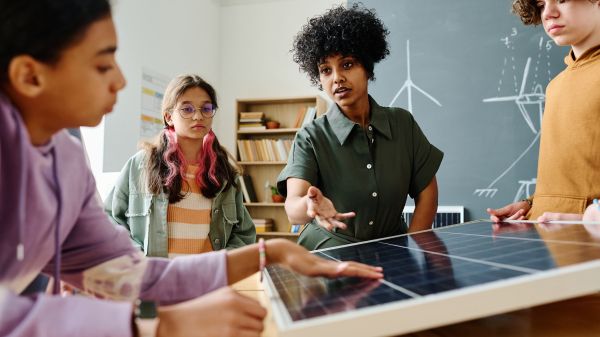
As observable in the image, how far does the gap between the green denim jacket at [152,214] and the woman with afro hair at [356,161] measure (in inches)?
23.8

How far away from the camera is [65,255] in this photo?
2.95ft

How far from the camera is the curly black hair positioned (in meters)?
2.04

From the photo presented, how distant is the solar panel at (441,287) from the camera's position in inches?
22.7

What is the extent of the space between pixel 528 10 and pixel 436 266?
4.51 feet

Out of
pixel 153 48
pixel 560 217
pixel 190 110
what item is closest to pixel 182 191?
pixel 190 110

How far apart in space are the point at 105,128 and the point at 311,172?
2808mm

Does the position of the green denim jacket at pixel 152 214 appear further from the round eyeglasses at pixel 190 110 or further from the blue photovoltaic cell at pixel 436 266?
the blue photovoltaic cell at pixel 436 266

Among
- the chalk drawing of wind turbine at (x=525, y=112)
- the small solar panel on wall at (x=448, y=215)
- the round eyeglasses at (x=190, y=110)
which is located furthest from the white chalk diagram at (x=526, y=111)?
the round eyeglasses at (x=190, y=110)

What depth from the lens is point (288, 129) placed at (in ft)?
17.3

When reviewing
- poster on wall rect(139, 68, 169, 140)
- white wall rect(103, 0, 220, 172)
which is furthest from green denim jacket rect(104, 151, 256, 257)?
poster on wall rect(139, 68, 169, 140)

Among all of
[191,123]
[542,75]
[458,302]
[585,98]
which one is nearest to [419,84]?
[542,75]

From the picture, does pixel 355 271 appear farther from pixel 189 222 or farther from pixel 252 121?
pixel 252 121

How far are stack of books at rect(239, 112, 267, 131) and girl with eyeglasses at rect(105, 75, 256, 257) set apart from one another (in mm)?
2886

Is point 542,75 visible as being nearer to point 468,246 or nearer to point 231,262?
point 468,246
